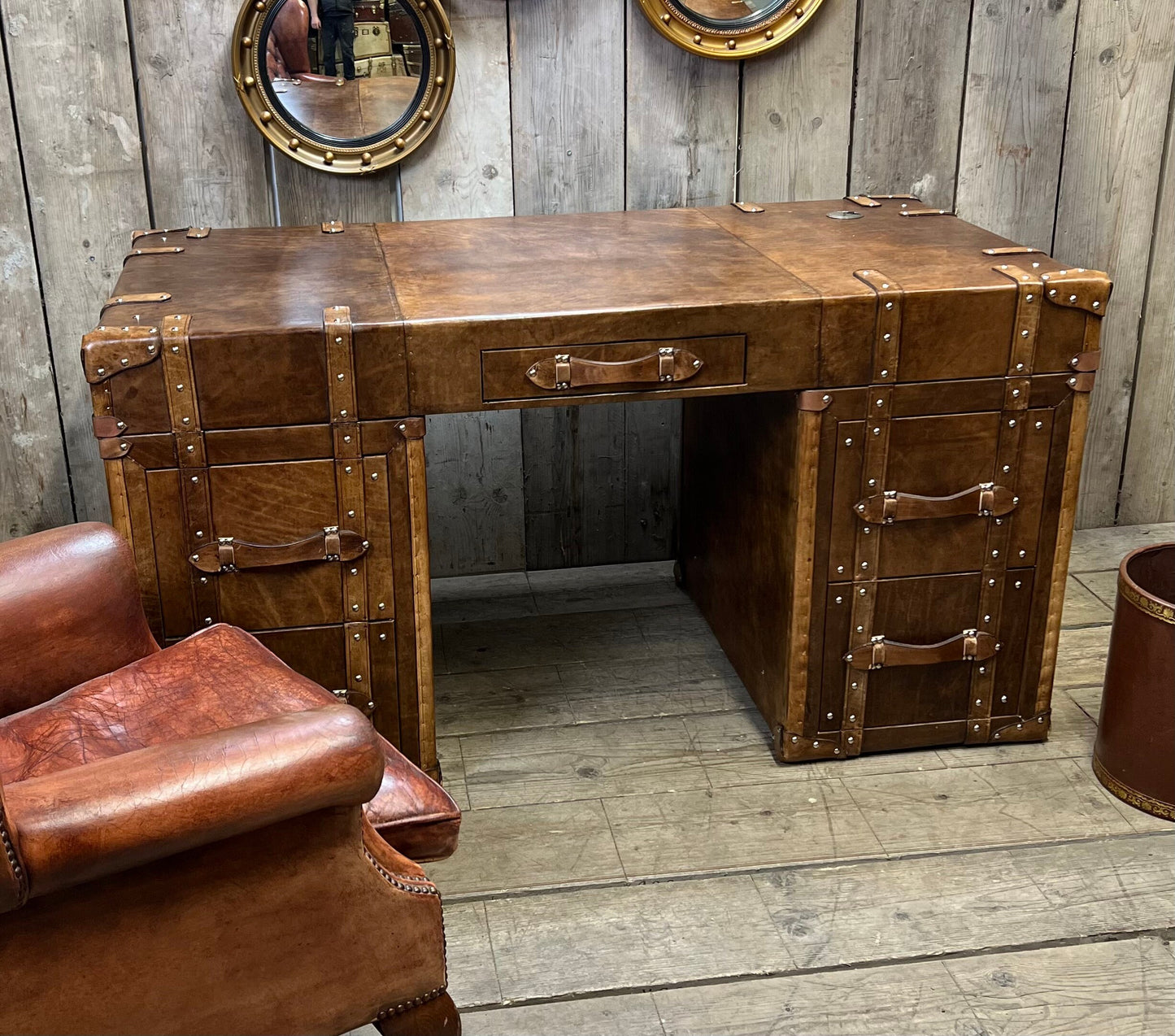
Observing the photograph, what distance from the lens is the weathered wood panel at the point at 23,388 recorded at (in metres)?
2.59

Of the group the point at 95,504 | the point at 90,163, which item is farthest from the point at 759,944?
the point at 90,163

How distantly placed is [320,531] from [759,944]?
0.91m

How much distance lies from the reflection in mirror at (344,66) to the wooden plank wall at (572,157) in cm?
10

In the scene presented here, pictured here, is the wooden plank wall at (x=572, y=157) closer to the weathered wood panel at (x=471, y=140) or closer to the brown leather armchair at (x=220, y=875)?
the weathered wood panel at (x=471, y=140)

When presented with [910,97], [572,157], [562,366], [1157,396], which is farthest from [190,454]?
[1157,396]

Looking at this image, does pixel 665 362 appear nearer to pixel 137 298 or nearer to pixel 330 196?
pixel 137 298

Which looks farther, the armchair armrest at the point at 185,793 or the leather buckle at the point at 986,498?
the leather buckle at the point at 986,498

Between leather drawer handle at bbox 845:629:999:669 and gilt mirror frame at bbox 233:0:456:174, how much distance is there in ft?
4.41

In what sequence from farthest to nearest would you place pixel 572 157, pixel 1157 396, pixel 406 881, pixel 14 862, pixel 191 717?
pixel 1157 396
pixel 572 157
pixel 191 717
pixel 406 881
pixel 14 862

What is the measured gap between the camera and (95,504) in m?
2.84

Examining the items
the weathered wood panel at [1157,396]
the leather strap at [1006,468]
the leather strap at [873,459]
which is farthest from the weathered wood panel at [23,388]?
the weathered wood panel at [1157,396]

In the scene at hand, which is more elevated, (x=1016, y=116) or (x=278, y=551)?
(x=1016, y=116)

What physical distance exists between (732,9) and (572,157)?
Answer: 1.43 ft

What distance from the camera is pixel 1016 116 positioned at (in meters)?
2.85
